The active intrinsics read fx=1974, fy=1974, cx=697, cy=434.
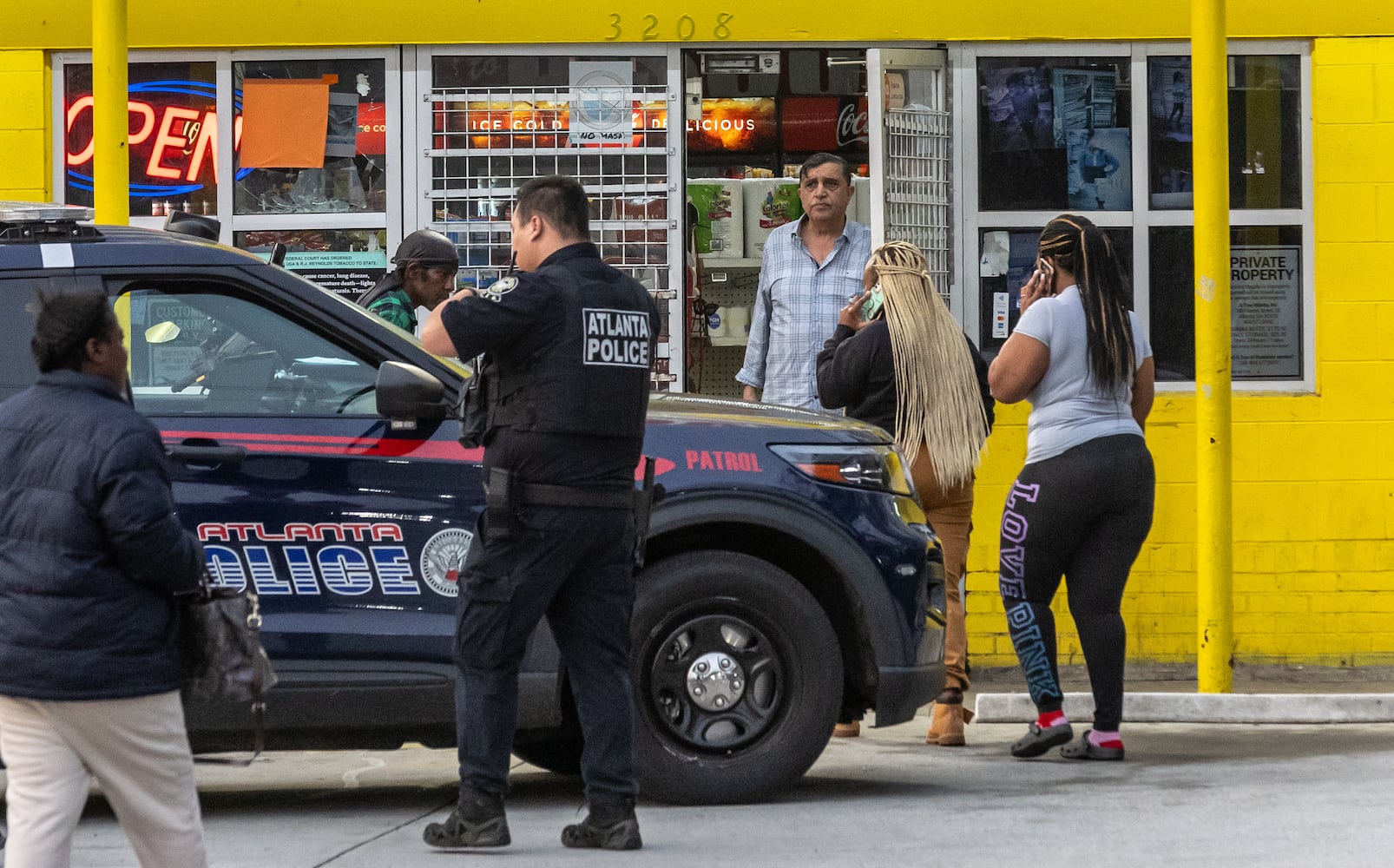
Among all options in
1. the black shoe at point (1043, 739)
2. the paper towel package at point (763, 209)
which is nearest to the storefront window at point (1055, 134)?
the paper towel package at point (763, 209)

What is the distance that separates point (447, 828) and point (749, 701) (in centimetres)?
120

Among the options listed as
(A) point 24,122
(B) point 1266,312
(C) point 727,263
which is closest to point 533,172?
(C) point 727,263

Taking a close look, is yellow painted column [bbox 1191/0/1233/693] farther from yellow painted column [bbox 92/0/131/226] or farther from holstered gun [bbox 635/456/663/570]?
yellow painted column [bbox 92/0/131/226]

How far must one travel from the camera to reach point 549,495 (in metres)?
5.39

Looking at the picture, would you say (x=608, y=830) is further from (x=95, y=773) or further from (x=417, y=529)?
(x=95, y=773)

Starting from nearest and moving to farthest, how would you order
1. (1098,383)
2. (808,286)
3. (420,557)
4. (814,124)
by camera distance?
1. (420,557)
2. (1098,383)
3. (808,286)
4. (814,124)

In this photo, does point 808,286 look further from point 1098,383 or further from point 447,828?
point 447,828

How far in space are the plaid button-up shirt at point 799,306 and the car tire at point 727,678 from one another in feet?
7.73

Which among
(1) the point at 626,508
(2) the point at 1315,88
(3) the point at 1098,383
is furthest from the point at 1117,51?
(1) the point at 626,508

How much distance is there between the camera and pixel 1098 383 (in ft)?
23.1

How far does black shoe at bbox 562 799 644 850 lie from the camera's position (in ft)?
18.1

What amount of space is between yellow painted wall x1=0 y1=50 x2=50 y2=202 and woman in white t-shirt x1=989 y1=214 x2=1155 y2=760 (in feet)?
17.3

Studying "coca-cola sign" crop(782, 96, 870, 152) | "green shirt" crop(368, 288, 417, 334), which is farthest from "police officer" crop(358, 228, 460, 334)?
"coca-cola sign" crop(782, 96, 870, 152)

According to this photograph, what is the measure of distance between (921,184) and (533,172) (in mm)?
1961
